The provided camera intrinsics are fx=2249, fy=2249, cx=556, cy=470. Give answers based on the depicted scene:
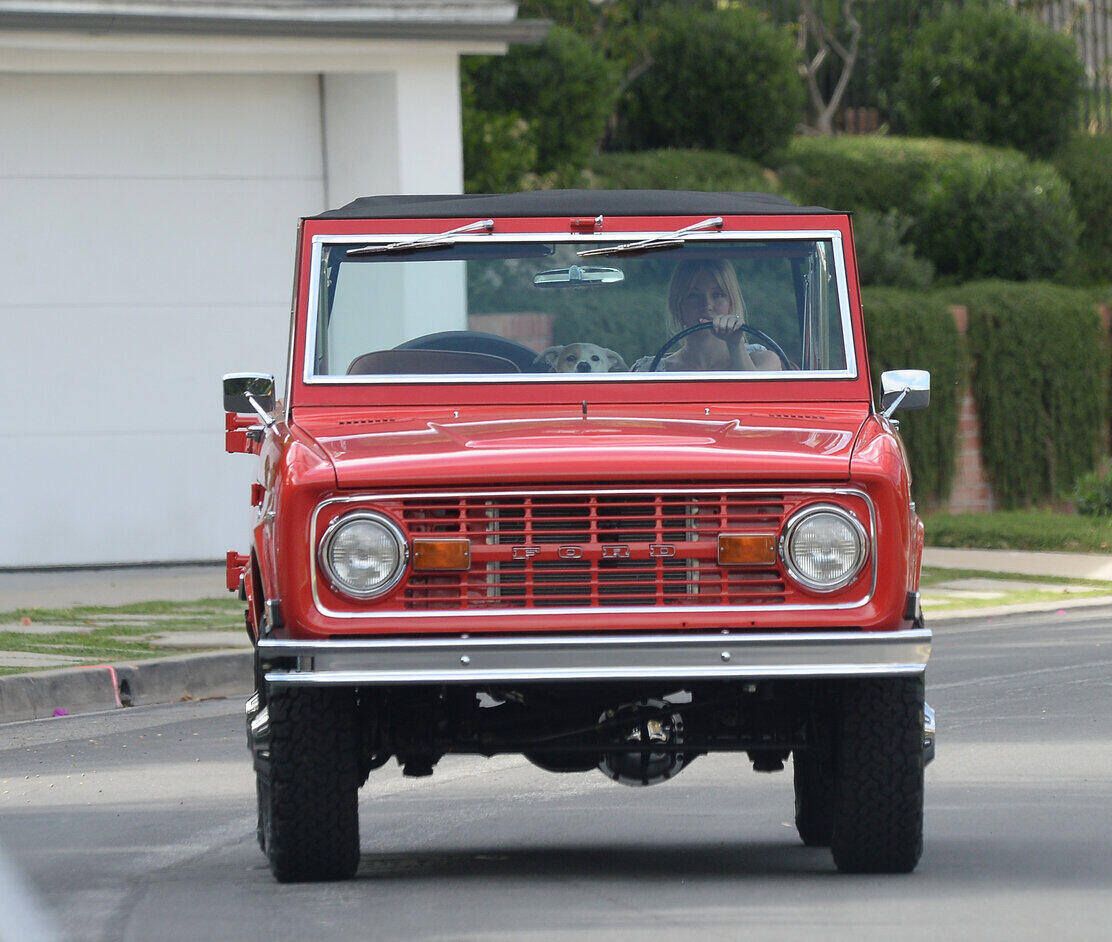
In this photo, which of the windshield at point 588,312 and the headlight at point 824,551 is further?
the windshield at point 588,312

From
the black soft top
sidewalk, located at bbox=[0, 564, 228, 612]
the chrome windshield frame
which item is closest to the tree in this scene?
sidewalk, located at bbox=[0, 564, 228, 612]

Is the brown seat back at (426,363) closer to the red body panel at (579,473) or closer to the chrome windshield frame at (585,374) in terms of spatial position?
the chrome windshield frame at (585,374)

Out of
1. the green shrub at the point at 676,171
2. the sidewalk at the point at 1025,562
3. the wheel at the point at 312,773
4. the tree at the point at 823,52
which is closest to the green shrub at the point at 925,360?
the sidewalk at the point at 1025,562

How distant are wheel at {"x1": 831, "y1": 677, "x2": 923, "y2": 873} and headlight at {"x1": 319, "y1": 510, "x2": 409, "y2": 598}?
1.32 meters

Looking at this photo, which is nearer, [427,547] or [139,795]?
[427,547]

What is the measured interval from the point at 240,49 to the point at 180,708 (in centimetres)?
693

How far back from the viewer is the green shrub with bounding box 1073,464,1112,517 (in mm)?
20953

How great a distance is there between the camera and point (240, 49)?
1678 cm

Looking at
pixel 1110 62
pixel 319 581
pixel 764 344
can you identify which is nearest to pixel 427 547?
pixel 319 581

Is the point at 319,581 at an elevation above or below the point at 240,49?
below

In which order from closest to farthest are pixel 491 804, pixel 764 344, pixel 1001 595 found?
pixel 764 344
pixel 491 804
pixel 1001 595

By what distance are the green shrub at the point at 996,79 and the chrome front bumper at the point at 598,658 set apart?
2033 centimetres

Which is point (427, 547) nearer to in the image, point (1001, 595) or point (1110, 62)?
point (1001, 595)

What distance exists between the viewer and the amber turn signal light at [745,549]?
20.1 ft
